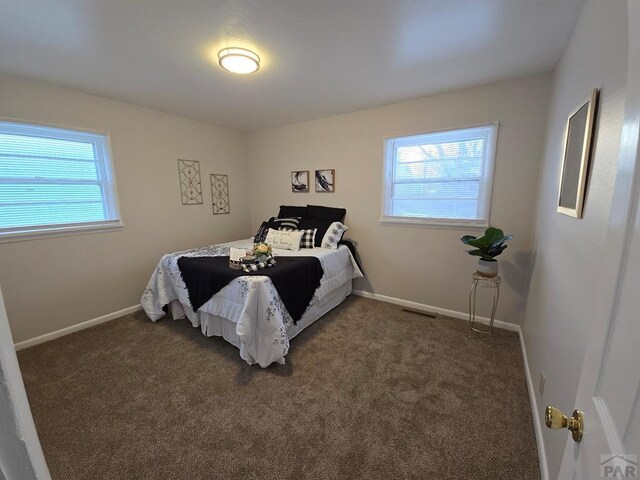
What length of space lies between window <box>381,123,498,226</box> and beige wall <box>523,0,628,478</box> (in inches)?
26.9

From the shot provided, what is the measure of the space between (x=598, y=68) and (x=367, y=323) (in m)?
2.43

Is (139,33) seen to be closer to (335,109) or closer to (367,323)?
(335,109)

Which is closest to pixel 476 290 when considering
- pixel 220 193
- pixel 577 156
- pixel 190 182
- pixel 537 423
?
pixel 537 423

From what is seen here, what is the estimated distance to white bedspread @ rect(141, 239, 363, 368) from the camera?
204cm

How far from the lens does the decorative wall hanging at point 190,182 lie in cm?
345

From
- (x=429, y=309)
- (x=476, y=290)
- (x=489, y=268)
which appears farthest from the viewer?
(x=429, y=309)

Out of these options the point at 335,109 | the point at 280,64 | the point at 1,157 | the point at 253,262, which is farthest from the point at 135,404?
the point at 335,109

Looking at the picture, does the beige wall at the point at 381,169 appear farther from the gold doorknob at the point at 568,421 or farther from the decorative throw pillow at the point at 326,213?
the gold doorknob at the point at 568,421

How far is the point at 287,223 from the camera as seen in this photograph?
351 centimetres

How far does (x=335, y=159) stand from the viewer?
3.50m

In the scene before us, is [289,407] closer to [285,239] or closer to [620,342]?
[620,342]

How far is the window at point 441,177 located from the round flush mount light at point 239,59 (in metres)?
1.75

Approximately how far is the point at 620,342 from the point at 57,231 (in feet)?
12.1

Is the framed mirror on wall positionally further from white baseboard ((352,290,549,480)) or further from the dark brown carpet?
the dark brown carpet
